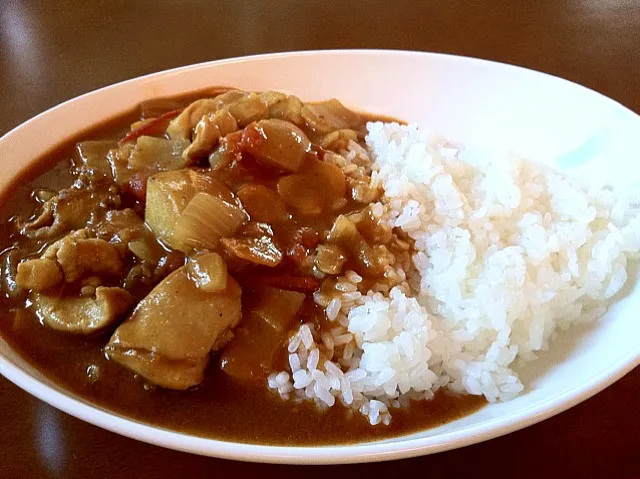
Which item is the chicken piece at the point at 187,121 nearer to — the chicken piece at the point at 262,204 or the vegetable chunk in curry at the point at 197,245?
the vegetable chunk in curry at the point at 197,245

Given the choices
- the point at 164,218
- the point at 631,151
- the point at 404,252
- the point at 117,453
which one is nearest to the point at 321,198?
the point at 404,252

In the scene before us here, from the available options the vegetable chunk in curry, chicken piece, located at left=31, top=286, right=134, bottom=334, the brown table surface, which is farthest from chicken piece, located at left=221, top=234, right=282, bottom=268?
the brown table surface

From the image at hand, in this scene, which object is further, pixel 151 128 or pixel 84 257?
pixel 151 128

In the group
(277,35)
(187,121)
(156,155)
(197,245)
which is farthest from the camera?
(277,35)

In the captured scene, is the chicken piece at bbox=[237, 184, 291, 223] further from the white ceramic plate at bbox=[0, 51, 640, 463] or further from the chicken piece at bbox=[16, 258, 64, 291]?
the white ceramic plate at bbox=[0, 51, 640, 463]

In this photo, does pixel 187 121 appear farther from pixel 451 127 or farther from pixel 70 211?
pixel 451 127

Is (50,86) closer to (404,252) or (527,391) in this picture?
(404,252)

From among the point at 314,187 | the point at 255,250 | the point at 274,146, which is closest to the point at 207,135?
the point at 274,146
